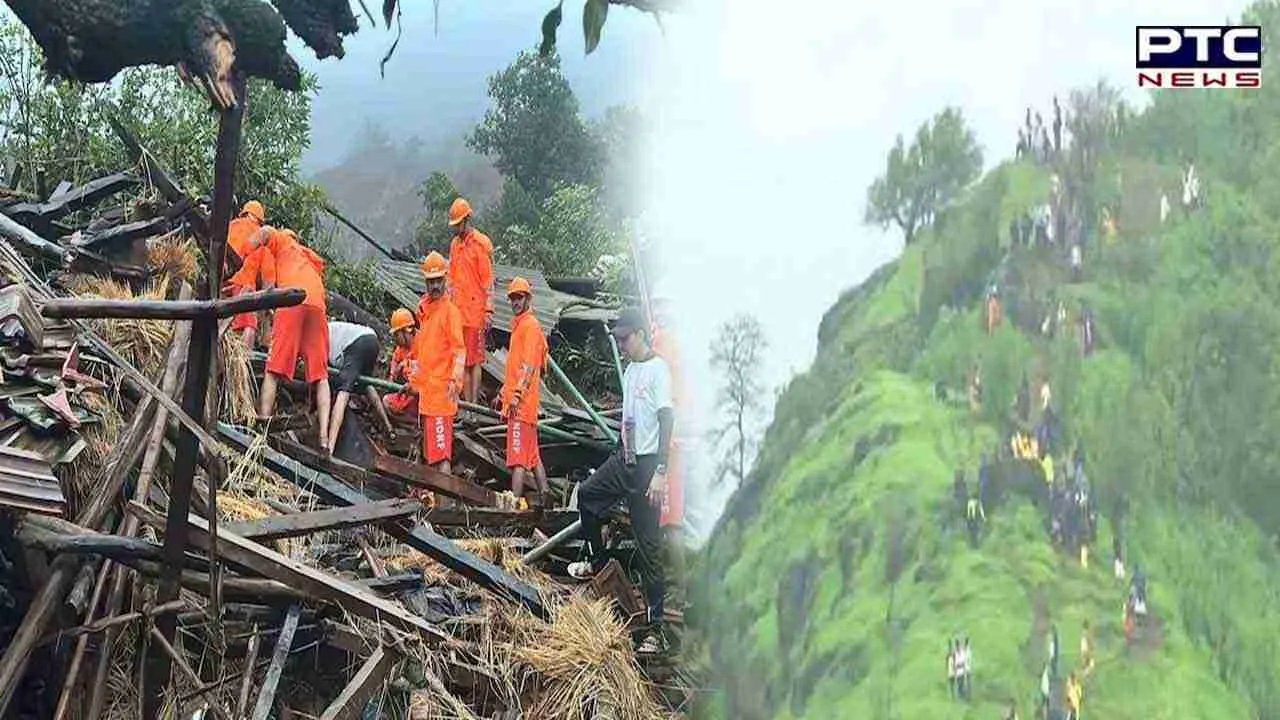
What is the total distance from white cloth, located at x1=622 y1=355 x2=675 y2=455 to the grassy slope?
1.72 meters

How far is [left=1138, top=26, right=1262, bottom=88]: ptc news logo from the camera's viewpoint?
1729mm

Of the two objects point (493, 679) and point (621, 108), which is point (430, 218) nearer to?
point (493, 679)

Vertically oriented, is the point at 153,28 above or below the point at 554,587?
above

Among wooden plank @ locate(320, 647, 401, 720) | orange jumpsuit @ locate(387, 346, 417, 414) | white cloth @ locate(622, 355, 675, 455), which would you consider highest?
orange jumpsuit @ locate(387, 346, 417, 414)

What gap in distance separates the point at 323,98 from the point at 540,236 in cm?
2052

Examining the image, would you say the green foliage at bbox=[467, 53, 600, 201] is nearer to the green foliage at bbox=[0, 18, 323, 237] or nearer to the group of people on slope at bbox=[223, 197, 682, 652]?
the green foliage at bbox=[0, 18, 323, 237]

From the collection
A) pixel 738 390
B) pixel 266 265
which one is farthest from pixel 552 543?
pixel 738 390

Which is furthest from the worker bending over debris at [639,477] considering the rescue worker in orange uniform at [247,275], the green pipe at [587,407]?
the rescue worker in orange uniform at [247,275]

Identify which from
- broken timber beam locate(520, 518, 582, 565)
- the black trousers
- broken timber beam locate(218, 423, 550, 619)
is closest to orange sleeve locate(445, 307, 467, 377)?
broken timber beam locate(520, 518, 582, 565)

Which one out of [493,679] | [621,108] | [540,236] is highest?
[540,236]

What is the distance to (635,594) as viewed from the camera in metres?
5.06

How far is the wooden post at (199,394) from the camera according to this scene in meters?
2.84

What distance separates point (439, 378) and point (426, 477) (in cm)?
73

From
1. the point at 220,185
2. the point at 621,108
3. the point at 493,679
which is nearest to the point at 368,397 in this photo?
the point at 493,679
